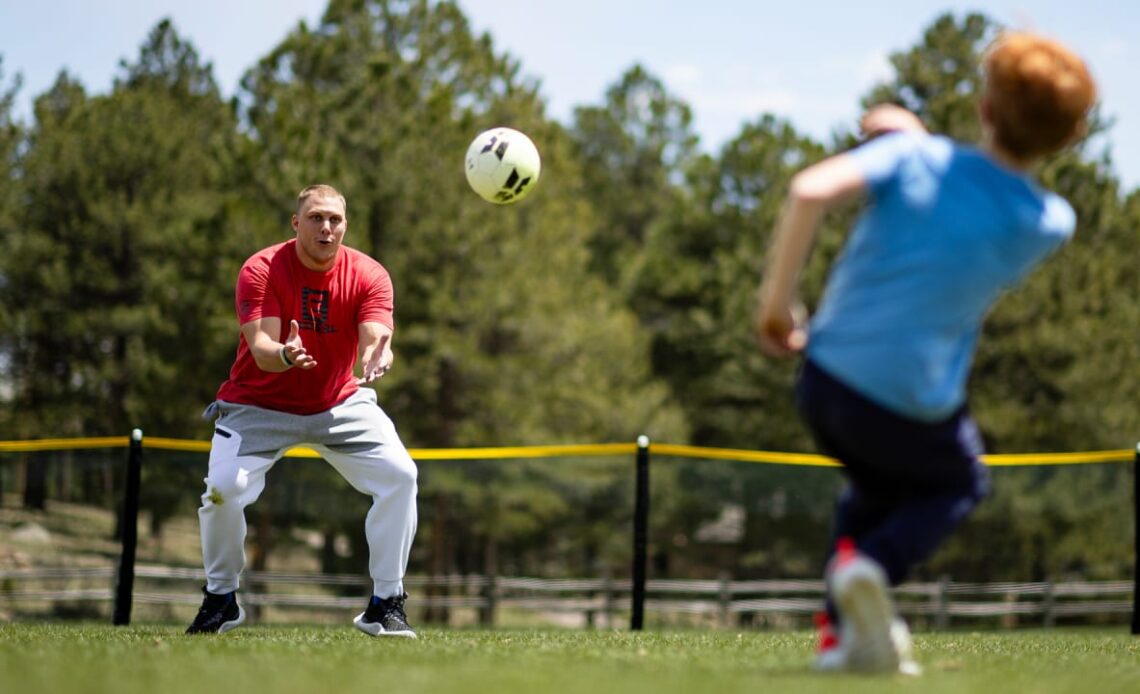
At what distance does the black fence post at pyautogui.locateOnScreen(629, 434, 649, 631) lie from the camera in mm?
8383

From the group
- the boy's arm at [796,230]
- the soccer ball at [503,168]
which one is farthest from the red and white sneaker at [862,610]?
the soccer ball at [503,168]

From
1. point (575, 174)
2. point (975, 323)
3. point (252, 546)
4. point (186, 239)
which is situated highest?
point (575, 174)

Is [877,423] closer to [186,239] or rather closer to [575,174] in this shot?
[186,239]

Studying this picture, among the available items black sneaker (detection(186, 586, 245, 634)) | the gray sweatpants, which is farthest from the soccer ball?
black sneaker (detection(186, 586, 245, 634))

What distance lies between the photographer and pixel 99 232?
81.5ft

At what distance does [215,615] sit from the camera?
5.91 metres

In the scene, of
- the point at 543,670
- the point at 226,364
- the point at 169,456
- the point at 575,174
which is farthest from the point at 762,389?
the point at 543,670

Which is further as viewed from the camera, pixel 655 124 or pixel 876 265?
pixel 655 124

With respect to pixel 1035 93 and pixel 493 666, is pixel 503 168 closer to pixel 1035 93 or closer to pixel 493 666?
pixel 493 666

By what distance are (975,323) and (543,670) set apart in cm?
167

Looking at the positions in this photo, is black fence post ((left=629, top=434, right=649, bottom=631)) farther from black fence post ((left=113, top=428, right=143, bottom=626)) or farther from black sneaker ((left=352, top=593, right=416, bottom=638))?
black fence post ((left=113, top=428, right=143, bottom=626))

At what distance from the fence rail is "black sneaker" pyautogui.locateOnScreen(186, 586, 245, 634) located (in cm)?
753

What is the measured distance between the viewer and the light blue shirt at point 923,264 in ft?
11.7

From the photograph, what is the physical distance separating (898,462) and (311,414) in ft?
10.4
